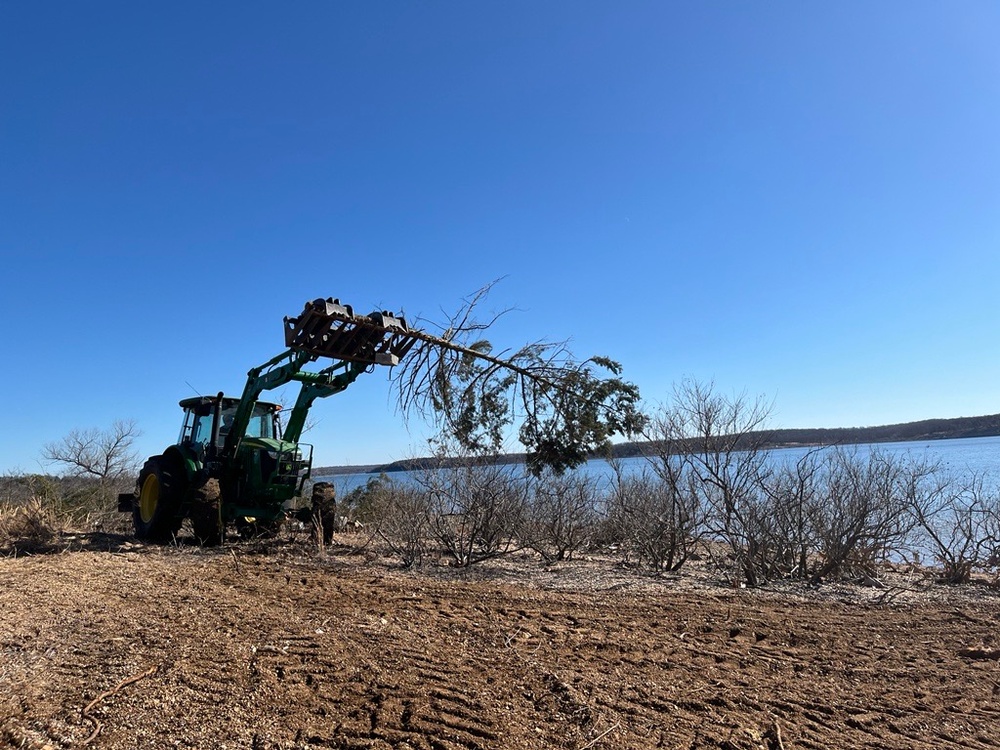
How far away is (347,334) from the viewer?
8.78 m

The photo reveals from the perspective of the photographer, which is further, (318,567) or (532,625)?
(318,567)

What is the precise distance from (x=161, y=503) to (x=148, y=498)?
1.26m

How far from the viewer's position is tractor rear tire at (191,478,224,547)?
983 centimetres

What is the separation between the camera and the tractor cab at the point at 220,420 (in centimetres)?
1148

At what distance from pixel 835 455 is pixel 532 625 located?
26.6ft

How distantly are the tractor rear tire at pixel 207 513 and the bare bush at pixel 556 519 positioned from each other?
4840 mm

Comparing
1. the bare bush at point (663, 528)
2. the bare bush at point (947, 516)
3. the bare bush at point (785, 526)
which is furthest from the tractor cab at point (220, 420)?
the bare bush at point (947, 516)

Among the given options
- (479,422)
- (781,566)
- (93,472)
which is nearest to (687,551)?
(781,566)

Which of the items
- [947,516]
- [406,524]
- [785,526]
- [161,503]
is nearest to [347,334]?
[406,524]

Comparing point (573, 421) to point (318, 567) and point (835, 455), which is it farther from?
point (835, 455)

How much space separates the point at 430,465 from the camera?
10.0 metres

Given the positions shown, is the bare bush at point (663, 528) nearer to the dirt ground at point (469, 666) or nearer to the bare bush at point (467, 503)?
the bare bush at point (467, 503)

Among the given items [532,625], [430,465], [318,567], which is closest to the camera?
[532,625]

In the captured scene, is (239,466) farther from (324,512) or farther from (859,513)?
(859,513)
